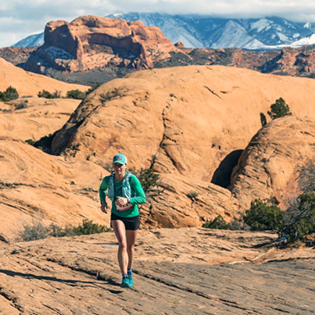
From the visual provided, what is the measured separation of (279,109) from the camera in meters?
34.0

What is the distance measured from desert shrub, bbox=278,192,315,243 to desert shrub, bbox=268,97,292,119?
21.1m

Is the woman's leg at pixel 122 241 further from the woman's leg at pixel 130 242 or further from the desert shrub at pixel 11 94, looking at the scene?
the desert shrub at pixel 11 94

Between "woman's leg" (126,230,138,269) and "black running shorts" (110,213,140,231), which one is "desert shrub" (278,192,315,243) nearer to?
"woman's leg" (126,230,138,269)

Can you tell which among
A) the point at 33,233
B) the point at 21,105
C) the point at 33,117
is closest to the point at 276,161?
the point at 33,233

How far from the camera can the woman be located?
7164mm

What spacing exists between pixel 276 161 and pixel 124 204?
19.9m

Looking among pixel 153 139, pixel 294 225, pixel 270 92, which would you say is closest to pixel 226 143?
pixel 153 139

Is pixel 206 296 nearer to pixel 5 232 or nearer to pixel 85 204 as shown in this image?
pixel 5 232

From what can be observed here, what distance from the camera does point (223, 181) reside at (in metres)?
29.6

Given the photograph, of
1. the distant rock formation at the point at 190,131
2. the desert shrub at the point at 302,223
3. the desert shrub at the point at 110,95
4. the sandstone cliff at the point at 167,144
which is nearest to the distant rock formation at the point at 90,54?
the sandstone cliff at the point at 167,144

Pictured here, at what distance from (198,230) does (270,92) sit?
78.9 ft

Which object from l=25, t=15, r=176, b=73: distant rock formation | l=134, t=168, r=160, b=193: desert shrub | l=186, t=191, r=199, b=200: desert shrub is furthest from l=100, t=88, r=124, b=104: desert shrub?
l=25, t=15, r=176, b=73: distant rock formation

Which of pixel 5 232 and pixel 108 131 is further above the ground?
pixel 108 131

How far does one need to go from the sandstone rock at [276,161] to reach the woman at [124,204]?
16252 millimetres
